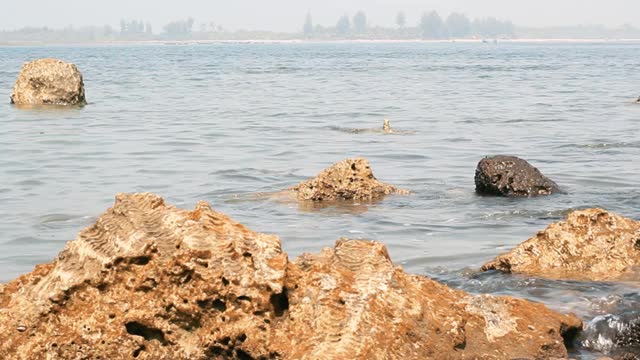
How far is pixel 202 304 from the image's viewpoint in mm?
4957

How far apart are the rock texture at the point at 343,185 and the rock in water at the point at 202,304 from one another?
6.99 metres

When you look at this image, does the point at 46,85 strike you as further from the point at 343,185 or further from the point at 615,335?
the point at 615,335

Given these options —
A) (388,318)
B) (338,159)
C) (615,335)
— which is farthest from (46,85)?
(388,318)

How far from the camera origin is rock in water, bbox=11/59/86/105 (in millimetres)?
29922

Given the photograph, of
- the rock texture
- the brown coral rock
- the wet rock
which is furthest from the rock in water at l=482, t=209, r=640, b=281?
the rock texture

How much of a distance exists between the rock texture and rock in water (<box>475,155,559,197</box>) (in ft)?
4.67

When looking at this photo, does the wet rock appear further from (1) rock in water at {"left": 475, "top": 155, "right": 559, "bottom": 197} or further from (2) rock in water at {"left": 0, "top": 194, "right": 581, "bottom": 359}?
(1) rock in water at {"left": 475, "top": 155, "right": 559, "bottom": 197}

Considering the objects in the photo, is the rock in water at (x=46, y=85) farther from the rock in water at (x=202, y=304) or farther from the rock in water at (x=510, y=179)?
the rock in water at (x=202, y=304)

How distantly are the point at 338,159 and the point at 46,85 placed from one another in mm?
15189

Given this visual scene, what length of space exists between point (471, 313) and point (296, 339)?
1.21 m

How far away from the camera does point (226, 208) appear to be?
40.8 ft

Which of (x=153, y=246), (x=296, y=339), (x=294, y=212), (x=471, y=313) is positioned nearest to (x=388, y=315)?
(x=296, y=339)

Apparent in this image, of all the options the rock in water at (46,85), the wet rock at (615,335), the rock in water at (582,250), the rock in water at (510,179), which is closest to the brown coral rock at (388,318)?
the wet rock at (615,335)

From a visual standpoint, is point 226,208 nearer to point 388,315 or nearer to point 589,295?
point 589,295
